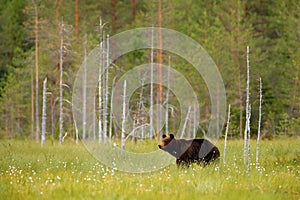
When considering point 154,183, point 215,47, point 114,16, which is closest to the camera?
point 154,183

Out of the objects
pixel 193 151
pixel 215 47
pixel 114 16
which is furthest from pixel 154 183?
pixel 114 16

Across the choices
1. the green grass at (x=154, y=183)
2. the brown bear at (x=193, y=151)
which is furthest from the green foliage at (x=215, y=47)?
the green grass at (x=154, y=183)

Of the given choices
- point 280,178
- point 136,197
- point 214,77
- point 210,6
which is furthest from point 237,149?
point 210,6

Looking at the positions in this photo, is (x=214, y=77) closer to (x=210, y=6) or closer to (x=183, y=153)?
(x=210, y=6)

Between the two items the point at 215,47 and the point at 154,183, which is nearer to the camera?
the point at 154,183

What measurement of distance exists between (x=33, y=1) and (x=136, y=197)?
2318 cm

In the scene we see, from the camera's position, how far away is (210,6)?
40.8 metres

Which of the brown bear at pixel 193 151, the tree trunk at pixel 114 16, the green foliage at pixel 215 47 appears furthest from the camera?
the tree trunk at pixel 114 16

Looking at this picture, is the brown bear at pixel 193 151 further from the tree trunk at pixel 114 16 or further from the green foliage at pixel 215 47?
the tree trunk at pixel 114 16

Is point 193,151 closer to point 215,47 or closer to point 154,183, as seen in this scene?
point 154,183

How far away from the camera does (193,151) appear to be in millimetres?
14766

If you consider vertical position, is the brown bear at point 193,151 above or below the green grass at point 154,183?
above

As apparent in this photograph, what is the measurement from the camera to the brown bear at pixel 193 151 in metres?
14.5

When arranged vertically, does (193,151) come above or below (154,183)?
above
